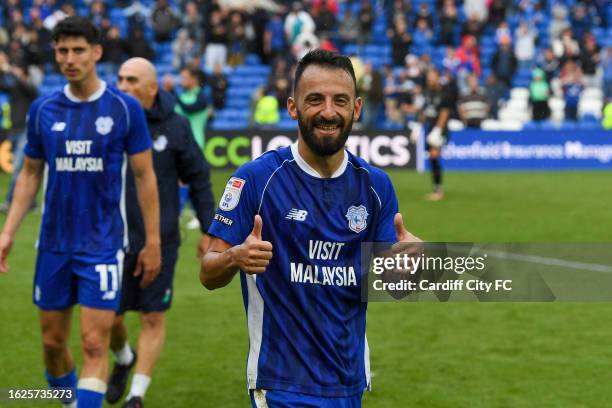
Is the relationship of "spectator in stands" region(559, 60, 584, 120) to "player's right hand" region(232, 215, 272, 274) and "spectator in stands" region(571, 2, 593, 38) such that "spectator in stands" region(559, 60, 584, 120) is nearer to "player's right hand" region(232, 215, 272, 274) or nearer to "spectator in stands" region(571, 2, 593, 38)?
"spectator in stands" region(571, 2, 593, 38)

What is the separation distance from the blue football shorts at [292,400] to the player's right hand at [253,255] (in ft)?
2.01

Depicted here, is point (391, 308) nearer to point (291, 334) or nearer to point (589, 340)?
point (589, 340)

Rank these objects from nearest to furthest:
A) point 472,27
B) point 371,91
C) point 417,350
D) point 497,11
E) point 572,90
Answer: point 417,350
point 371,91
point 572,90
point 472,27
point 497,11

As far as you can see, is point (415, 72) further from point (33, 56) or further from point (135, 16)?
point (33, 56)

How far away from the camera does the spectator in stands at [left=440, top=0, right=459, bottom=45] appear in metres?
33.2

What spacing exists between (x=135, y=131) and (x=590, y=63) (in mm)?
27537

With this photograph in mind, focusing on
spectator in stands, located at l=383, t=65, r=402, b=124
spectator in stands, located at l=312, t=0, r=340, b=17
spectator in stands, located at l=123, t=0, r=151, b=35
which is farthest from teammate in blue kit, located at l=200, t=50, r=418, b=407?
spectator in stands, located at l=312, t=0, r=340, b=17

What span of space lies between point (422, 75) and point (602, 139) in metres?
5.14

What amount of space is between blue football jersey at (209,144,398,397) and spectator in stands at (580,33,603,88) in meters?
29.1

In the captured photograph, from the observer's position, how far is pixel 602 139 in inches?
1083

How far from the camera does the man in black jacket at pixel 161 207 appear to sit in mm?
7480

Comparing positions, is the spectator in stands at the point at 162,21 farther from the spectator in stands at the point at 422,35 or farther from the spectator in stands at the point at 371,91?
the spectator in stands at the point at 422,35

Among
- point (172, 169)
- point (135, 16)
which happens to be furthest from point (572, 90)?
point (172, 169)

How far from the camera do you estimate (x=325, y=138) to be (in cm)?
421
